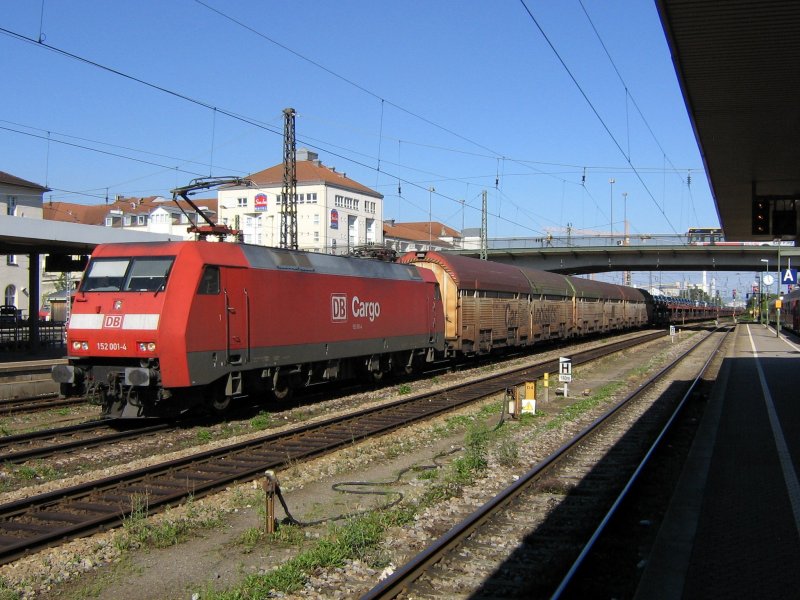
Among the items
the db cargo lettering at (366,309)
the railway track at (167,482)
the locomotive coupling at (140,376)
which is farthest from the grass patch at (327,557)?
the db cargo lettering at (366,309)

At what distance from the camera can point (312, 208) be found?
7594cm

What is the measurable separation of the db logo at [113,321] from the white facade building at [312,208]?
5841 cm

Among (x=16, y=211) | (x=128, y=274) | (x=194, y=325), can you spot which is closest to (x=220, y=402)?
(x=194, y=325)

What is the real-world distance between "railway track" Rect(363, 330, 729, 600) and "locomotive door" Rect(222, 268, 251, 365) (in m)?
5.82

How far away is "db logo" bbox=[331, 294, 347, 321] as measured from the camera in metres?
15.8

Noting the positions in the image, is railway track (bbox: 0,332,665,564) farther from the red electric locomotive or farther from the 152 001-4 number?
the 152 001-4 number

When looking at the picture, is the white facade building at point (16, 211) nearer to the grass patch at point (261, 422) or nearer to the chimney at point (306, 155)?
the chimney at point (306, 155)

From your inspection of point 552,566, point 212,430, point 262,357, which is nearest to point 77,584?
point 552,566

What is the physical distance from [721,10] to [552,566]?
639 cm

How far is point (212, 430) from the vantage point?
41.0ft

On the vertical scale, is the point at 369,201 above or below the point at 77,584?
above

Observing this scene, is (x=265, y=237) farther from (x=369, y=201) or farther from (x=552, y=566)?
(x=552, y=566)

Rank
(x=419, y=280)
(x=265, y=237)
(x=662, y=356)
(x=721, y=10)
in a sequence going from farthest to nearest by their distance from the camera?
(x=265, y=237), (x=662, y=356), (x=419, y=280), (x=721, y=10)

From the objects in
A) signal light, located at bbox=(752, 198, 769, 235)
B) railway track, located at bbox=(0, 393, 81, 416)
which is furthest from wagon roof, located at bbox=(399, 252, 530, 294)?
railway track, located at bbox=(0, 393, 81, 416)
